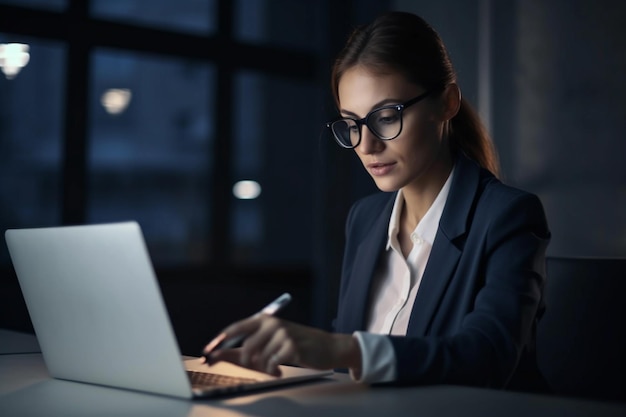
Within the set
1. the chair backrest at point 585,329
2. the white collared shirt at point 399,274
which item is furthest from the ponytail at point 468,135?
the chair backrest at point 585,329

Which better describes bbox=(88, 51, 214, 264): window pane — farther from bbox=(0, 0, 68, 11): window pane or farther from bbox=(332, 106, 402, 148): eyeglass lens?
bbox=(332, 106, 402, 148): eyeglass lens

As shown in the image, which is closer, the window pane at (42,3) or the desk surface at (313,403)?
the desk surface at (313,403)

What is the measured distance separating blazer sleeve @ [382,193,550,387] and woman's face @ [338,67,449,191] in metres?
Result: 0.18

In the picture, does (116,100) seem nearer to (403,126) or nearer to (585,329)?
(403,126)

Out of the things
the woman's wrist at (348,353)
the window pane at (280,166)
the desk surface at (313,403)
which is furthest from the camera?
the window pane at (280,166)

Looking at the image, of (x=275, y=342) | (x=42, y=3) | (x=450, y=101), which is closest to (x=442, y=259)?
(x=450, y=101)

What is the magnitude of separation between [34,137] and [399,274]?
3365mm

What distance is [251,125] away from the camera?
5.70m

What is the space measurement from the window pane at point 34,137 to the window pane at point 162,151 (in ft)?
1.55

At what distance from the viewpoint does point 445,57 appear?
170 cm

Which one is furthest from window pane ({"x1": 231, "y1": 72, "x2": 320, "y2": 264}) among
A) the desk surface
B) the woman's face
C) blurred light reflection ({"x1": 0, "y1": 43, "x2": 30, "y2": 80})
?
the desk surface

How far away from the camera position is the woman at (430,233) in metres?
1.23

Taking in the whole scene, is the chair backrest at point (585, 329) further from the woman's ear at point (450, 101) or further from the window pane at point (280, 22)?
the window pane at point (280, 22)

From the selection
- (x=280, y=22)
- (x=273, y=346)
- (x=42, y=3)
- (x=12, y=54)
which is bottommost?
(x=273, y=346)
